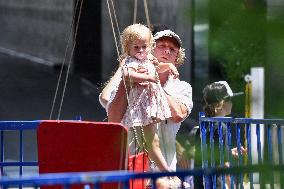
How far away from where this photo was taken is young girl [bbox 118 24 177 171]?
5289 millimetres

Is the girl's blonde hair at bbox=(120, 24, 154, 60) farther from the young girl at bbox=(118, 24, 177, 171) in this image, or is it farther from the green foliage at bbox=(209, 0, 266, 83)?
the green foliage at bbox=(209, 0, 266, 83)

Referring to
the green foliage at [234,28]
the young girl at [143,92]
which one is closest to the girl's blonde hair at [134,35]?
the young girl at [143,92]

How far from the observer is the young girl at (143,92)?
Result: 17.4 ft

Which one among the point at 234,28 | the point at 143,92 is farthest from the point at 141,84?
the point at 234,28

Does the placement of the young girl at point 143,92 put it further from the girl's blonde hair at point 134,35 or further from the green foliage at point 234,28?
the green foliage at point 234,28

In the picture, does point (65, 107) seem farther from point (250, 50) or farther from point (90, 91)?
point (250, 50)

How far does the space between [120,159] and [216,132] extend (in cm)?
191

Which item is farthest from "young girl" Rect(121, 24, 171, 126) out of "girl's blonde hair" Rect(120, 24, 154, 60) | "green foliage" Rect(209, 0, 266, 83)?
"green foliage" Rect(209, 0, 266, 83)

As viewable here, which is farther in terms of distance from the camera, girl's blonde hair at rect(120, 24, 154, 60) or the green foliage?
girl's blonde hair at rect(120, 24, 154, 60)

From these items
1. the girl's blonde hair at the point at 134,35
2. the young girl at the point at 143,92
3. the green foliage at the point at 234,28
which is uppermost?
the girl's blonde hair at the point at 134,35

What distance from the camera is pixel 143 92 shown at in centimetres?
533

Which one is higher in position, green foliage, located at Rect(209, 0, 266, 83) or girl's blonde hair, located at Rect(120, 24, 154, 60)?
girl's blonde hair, located at Rect(120, 24, 154, 60)

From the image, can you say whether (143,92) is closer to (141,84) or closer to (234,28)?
(141,84)

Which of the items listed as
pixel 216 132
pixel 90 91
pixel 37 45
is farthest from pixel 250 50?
pixel 37 45
